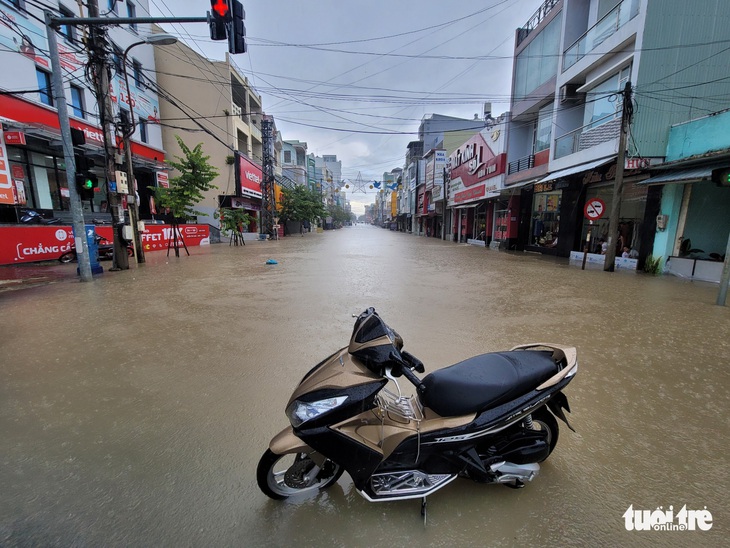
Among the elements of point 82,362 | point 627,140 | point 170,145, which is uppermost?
point 170,145

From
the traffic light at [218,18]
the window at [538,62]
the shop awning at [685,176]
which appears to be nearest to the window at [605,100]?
the shop awning at [685,176]

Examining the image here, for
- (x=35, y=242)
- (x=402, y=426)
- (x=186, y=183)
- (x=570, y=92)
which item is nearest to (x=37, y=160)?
(x=35, y=242)

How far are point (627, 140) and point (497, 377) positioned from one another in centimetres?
1238

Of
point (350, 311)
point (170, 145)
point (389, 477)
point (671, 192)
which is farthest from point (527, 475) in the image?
point (170, 145)

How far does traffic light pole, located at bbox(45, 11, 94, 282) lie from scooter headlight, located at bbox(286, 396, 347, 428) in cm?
910

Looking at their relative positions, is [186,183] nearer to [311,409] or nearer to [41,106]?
[41,106]

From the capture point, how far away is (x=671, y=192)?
1004 centimetres

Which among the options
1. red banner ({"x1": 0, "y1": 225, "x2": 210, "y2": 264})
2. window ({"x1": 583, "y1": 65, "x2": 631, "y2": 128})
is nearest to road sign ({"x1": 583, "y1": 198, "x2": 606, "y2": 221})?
window ({"x1": 583, "y1": 65, "x2": 631, "y2": 128})

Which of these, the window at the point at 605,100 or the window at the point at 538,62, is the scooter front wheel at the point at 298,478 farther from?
the window at the point at 538,62

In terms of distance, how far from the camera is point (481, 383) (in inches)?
71.7

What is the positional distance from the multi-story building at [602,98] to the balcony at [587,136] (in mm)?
38

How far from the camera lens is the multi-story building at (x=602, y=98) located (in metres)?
9.73

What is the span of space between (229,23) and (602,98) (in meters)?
12.7

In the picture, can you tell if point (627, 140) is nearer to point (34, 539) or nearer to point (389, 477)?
point (389, 477)
